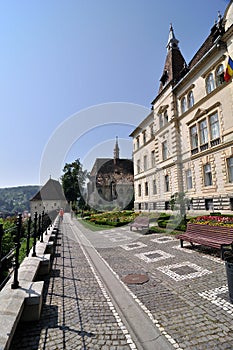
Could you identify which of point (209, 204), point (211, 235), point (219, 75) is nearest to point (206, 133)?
point (219, 75)

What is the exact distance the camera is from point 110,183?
2149 inches

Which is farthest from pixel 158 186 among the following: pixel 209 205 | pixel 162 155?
pixel 209 205

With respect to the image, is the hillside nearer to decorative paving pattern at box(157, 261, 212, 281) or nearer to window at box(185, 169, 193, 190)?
window at box(185, 169, 193, 190)

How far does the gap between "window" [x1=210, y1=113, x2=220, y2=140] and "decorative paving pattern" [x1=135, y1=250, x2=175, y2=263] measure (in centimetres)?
1402

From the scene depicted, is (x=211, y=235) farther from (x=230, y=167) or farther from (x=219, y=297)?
(x=230, y=167)

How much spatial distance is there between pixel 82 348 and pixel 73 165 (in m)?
49.4

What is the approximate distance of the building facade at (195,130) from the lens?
683 inches

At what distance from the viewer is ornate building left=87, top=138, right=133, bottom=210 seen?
48.8 m

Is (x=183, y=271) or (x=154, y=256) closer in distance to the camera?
(x=183, y=271)

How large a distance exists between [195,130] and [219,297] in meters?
19.9

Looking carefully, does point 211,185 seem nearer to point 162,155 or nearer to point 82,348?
point 162,155

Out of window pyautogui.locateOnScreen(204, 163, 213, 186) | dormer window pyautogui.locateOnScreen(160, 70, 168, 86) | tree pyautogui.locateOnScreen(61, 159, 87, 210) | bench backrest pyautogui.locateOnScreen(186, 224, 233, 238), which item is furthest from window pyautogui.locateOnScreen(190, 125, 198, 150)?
tree pyautogui.locateOnScreen(61, 159, 87, 210)

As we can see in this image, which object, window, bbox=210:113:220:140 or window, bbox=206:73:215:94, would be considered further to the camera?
window, bbox=206:73:215:94

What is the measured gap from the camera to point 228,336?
2.98m
